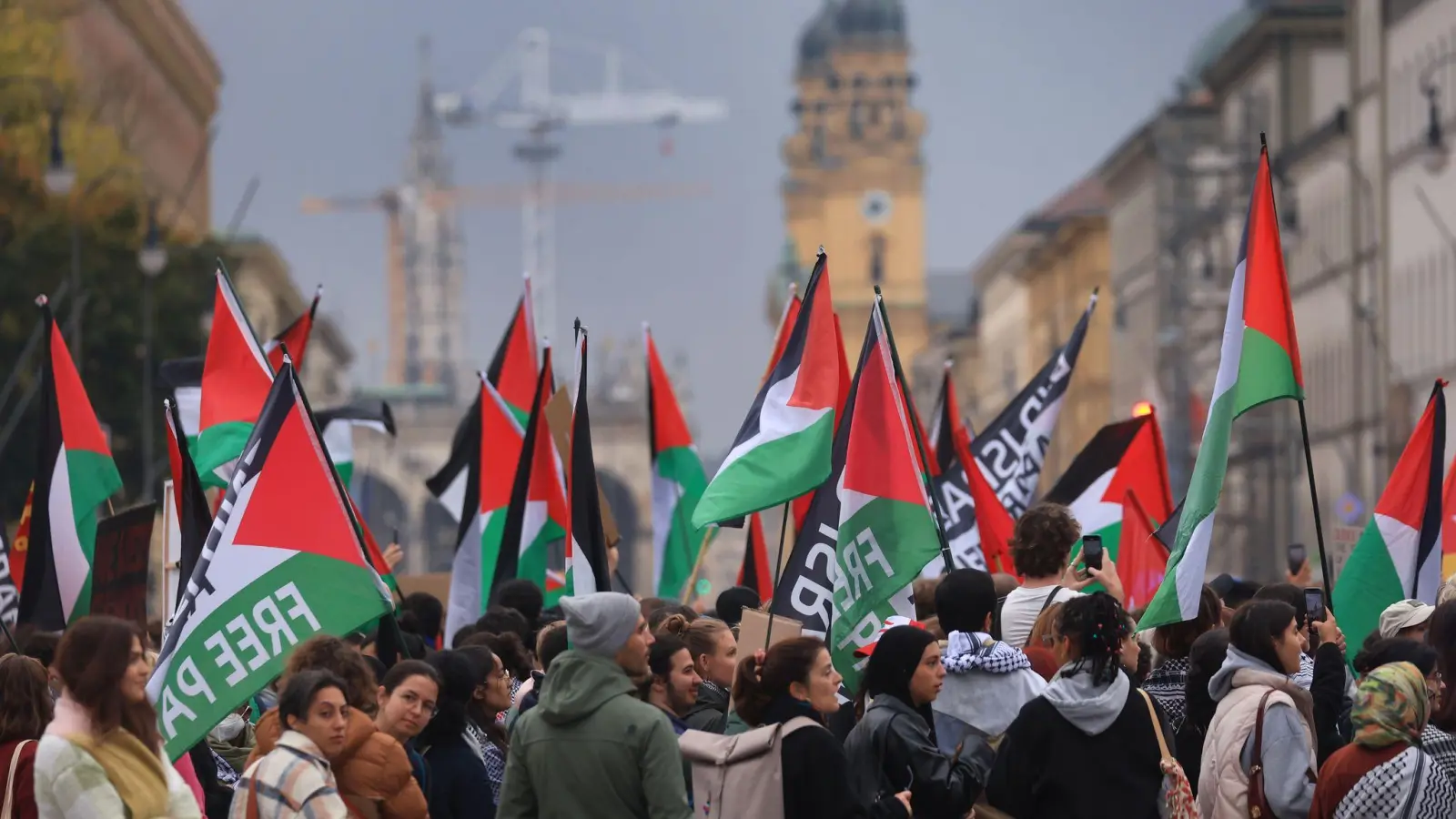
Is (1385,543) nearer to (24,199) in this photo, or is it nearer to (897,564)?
(897,564)

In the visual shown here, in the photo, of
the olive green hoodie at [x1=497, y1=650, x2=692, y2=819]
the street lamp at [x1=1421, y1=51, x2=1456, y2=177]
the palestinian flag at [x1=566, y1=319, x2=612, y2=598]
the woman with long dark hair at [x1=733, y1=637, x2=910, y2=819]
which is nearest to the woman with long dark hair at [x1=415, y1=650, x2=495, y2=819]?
the olive green hoodie at [x1=497, y1=650, x2=692, y2=819]

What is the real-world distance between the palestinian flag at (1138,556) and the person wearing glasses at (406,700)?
6.44 metres

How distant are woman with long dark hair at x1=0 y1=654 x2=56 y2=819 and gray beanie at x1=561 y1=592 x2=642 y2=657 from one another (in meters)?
1.54

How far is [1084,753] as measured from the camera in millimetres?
8984

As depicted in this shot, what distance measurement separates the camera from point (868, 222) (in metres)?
171

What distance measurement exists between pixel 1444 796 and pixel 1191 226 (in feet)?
231

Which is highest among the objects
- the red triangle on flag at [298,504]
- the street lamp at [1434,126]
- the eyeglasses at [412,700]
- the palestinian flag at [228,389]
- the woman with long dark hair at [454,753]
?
the street lamp at [1434,126]

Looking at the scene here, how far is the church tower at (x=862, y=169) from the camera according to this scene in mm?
169250

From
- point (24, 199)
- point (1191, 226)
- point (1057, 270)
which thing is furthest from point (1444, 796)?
point (1057, 270)

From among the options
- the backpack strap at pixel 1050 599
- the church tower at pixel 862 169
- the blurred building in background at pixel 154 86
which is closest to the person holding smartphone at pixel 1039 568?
the backpack strap at pixel 1050 599

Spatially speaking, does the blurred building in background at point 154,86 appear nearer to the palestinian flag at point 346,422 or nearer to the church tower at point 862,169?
the palestinian flag at point 346,422

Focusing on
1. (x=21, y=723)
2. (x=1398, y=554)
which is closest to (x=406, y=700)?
(x=21, y=723)

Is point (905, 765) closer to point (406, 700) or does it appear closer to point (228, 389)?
point (406, 700)

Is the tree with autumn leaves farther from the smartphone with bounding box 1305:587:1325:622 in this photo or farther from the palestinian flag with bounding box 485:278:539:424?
the smartphone with bounding box 1305:587:1325:622
